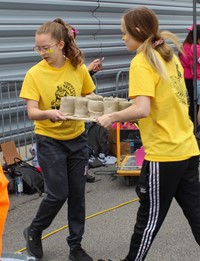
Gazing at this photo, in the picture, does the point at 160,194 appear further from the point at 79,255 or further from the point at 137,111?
the point at 79,255

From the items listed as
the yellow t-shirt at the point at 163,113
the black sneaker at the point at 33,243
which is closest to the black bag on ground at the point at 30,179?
the black sneaker at the point at 33,243

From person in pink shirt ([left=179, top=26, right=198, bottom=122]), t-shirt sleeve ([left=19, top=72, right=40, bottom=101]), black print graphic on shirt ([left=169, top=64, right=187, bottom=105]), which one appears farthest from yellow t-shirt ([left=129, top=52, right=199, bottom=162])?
person in pink shirt ([left=179, top=26, right=198, bottom=122])

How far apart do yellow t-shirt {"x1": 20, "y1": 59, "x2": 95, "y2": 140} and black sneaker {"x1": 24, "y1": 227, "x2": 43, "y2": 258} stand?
31.2 inches

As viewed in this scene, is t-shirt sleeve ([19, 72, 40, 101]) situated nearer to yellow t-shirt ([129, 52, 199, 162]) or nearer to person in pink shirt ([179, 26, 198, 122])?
yellow t-shirt ([129, 52, 199, 162])

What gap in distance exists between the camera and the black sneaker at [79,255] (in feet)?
11.8

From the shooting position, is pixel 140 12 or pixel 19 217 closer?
pixel 140 12

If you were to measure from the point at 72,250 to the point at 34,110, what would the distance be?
115 centimetres

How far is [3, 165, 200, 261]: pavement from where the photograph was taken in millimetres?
3818

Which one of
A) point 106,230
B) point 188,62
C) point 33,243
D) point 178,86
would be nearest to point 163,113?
point 178,86

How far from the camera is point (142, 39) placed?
2936mm

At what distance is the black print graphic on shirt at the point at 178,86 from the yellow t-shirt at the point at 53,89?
825 mm

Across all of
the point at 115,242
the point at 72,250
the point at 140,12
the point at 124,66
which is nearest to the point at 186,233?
the point at 115,242

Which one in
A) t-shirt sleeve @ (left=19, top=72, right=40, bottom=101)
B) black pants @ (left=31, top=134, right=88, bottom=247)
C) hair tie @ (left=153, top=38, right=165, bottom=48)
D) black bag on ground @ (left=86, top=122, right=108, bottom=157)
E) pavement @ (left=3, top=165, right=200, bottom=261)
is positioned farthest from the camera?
black bag on ground @ (left=86, top=122, right=108, bottom=157)

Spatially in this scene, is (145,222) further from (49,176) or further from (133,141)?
(133,141)
